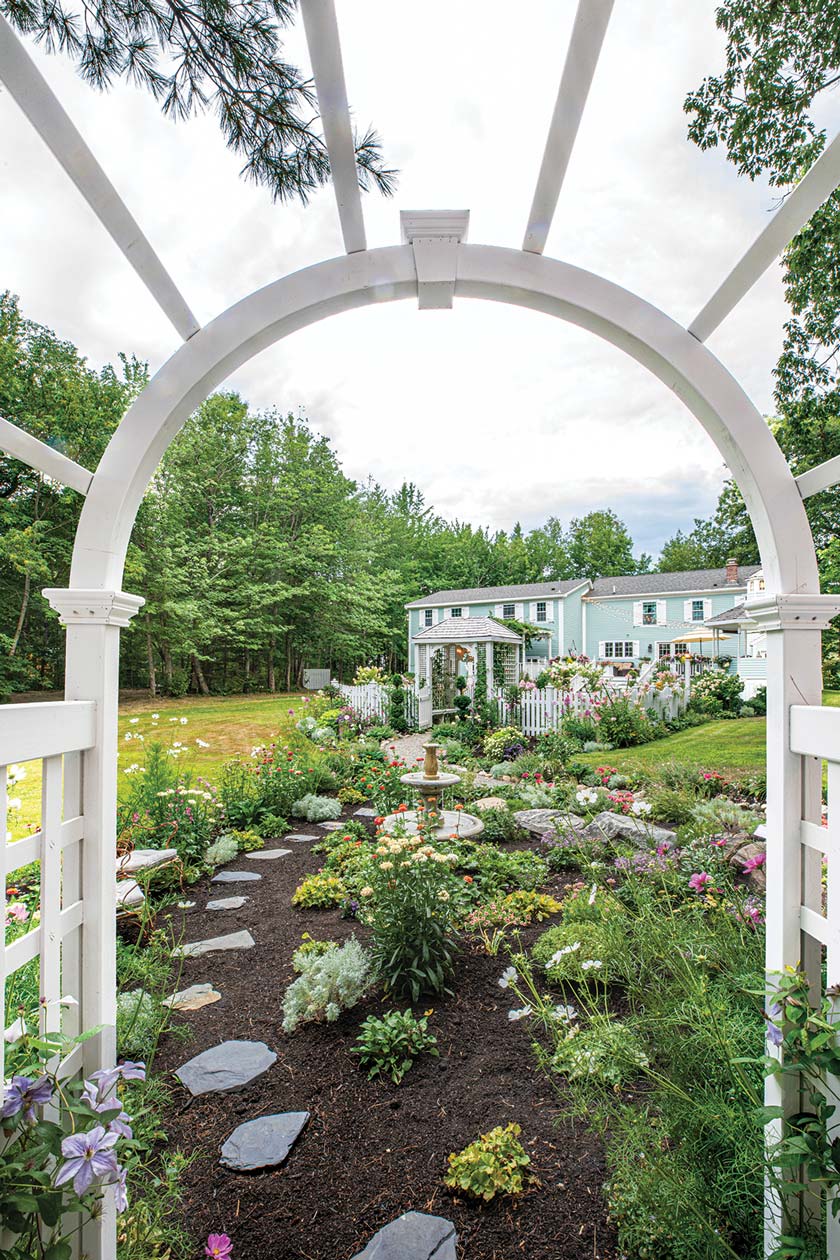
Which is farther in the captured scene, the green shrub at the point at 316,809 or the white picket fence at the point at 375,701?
the white picket fence at the point at 375,701

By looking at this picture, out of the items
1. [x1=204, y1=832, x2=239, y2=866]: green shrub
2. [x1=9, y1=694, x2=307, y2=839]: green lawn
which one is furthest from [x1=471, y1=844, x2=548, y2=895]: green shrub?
[x1=9, y1=694, x2=307, y2=839]: green lawn

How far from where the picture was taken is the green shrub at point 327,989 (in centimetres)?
227

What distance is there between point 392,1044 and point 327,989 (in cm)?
35

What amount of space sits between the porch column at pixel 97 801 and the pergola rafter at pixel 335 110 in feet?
3.25

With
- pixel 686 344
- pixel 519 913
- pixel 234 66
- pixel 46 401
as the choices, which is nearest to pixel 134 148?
pixel 234 66

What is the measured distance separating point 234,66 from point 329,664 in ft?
46.9

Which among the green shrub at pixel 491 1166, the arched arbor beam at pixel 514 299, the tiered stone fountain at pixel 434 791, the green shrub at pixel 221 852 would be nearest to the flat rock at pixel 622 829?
the tiered stone fountain at pixel 434 791

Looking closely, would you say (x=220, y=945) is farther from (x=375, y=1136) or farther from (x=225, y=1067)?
(x=375, y=1136)

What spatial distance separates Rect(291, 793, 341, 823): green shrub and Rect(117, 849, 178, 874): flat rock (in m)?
1.46

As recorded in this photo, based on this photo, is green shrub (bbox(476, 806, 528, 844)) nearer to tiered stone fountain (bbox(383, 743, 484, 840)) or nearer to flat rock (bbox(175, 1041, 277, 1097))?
tiered stone fountain (bbox(383, 743, 484, 840))

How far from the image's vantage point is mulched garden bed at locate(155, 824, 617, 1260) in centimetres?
144

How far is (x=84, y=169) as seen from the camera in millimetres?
1197

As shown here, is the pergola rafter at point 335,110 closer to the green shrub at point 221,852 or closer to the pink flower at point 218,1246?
the pink flower at point 218,1246

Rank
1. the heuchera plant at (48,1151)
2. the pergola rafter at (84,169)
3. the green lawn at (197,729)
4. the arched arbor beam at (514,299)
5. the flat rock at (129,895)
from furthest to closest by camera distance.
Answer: the green lawn at (197,729), the flat rock at (129,895), the arched arbor beam at (514,299), the pergola rafter at (84,169), the heuchera plant at (48,1151)
